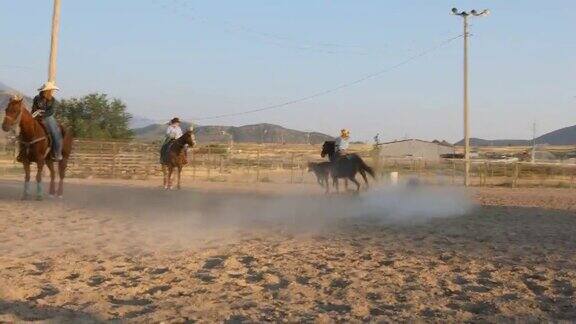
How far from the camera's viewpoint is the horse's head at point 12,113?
478 inches

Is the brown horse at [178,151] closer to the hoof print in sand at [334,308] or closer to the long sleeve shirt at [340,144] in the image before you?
the long sleeve shirt at [340,144]

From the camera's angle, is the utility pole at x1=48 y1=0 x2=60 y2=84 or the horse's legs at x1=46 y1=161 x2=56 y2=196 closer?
the horse's legs at x1=46 y1=161 x2=56 y2=196

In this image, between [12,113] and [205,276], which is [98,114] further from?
[205,276]

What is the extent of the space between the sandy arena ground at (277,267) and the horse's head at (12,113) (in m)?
1.64

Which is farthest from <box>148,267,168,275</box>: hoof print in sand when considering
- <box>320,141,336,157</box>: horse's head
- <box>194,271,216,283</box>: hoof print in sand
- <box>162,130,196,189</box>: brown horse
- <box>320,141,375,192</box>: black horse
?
<box>162,130,196,189</box>: brown horse

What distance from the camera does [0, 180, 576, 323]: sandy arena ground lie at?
16.2 ft

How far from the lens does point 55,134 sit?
13664 millimetres

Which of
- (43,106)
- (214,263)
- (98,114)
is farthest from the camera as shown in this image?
(98,114)

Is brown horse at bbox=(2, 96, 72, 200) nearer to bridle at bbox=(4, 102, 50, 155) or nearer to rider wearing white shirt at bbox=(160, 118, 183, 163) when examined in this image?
bridle at bbox=(4, 102, 50, 155)

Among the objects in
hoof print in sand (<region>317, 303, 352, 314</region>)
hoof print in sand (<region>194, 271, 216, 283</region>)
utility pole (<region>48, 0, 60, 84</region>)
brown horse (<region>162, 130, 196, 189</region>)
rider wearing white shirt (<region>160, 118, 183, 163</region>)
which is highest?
utility pole (<region>48, 0, 60, 84</region>)

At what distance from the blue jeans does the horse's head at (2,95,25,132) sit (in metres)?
1.09

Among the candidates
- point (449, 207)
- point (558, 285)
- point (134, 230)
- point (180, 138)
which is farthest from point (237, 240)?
point (180, 138)

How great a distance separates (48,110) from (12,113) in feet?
4.35

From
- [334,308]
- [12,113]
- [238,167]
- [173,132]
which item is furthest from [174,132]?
[238,167]
